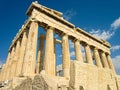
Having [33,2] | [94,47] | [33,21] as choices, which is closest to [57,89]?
[33,21]

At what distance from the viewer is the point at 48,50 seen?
18453mm

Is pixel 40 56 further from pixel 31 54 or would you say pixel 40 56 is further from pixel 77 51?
pixel 31 54

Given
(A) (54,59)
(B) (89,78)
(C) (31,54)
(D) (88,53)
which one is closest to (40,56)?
(A) (54,59)

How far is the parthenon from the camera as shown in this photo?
577 cm

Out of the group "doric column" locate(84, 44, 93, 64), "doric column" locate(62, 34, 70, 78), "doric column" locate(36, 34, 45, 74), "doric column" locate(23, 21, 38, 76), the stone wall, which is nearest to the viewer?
the stone wall

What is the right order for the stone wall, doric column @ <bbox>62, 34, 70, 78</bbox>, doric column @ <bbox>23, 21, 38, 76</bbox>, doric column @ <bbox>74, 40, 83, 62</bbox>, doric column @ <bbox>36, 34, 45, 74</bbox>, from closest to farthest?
the stone wall, doric column @ <bbox>23, 21, 38, 76</bbox>, doric column @ <bbox>62, 34, 70, 78</bbox>, doric column @ <bbox>36, 34, 45, 74</bbox>, doric column @ <bbox>74, 40, 83, 62</bbox>

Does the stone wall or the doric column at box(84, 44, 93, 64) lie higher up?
the doric column at box(84, 44, 93, 64)

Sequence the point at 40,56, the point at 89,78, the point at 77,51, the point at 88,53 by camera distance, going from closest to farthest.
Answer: the point at 89,78 → the point at 40,56 → the point at 77,51 → the point at 88,53

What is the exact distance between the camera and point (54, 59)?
776 inches

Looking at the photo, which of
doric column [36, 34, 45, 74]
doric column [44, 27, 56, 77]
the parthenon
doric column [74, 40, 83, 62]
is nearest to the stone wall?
the parthenon

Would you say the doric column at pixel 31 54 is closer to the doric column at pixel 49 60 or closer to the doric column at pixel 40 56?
the doric column at pixel 49 60

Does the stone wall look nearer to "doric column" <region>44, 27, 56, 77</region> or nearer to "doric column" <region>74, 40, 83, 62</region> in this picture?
"doric column" <region>44, 27, 56, 77</region>

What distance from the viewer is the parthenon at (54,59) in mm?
5766

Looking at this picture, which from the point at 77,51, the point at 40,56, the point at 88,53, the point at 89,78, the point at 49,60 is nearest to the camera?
the point at 89,78
